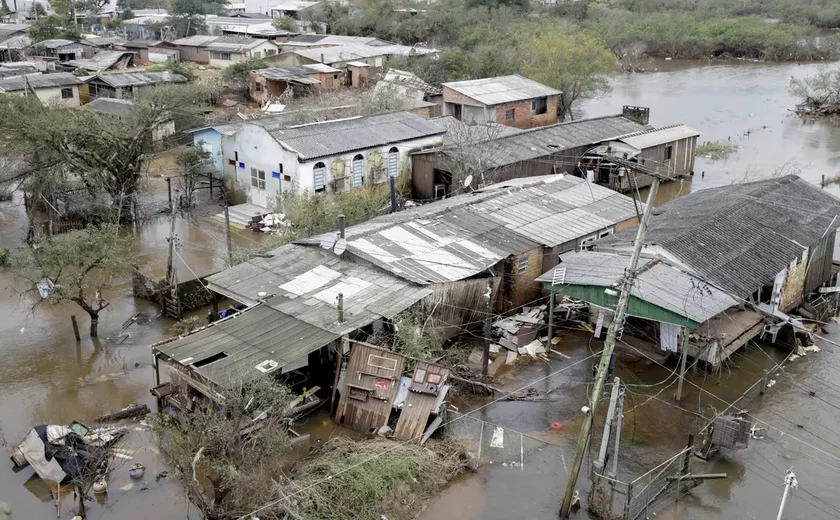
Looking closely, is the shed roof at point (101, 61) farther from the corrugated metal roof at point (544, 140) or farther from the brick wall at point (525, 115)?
the corrugated metal roof at point (544, 140)

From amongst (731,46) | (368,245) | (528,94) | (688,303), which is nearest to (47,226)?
(368,245)

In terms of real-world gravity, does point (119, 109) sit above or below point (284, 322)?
above

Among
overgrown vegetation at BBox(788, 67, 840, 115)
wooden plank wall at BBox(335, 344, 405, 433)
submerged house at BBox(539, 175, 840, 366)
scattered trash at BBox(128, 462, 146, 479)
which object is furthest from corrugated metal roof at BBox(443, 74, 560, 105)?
scattered trash at BBox(128, 462, 146, 479)

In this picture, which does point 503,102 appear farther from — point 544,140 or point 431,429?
point 431,429

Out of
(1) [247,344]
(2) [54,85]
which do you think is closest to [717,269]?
(1) [247,344]

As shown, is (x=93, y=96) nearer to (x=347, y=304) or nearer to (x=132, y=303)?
(x=132, y=303)

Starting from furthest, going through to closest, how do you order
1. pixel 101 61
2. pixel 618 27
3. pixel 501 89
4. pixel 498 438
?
pixel 618 27, pixel 101 61, pixel 501 89, pixel 498 438
